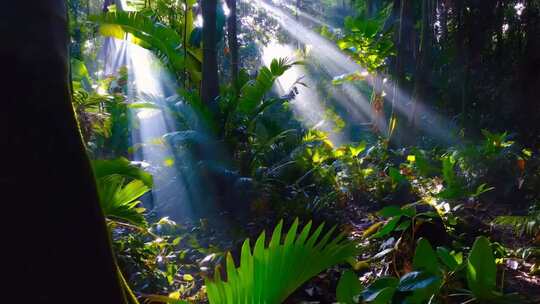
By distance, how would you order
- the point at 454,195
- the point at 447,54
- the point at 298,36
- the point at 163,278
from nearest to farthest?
the point at 163,278
the point at 454,195
the point at 447,54
the point at 298,36

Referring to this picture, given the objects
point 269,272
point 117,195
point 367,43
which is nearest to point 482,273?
point 269,272

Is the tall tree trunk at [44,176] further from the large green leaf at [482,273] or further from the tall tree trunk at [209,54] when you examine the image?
the tall tree trunk at [209,54]

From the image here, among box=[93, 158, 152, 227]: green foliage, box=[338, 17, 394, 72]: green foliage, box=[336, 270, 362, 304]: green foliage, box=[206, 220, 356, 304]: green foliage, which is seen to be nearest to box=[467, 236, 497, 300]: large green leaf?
box=[336, 270, 362, 304]: green foliage

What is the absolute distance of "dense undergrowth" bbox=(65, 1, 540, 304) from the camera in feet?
5.41

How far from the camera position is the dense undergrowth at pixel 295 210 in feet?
5.41

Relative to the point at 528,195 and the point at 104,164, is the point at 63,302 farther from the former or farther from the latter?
the point at 528,195

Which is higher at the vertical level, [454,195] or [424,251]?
[424,251]

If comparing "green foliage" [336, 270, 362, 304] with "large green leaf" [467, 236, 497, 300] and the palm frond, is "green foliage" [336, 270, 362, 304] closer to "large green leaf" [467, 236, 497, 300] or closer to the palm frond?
"large green leaf" [467, 236, 497, 300]

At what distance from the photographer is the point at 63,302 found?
1188 mm

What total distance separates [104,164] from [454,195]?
406cm

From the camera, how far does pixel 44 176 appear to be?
1.18 meters

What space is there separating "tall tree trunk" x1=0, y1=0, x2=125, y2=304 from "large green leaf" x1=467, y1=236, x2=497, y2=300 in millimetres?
1230

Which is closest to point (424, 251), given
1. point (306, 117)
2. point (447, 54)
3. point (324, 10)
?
point (447, 54)

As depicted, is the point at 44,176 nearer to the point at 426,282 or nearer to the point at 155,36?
the point at 426,282
